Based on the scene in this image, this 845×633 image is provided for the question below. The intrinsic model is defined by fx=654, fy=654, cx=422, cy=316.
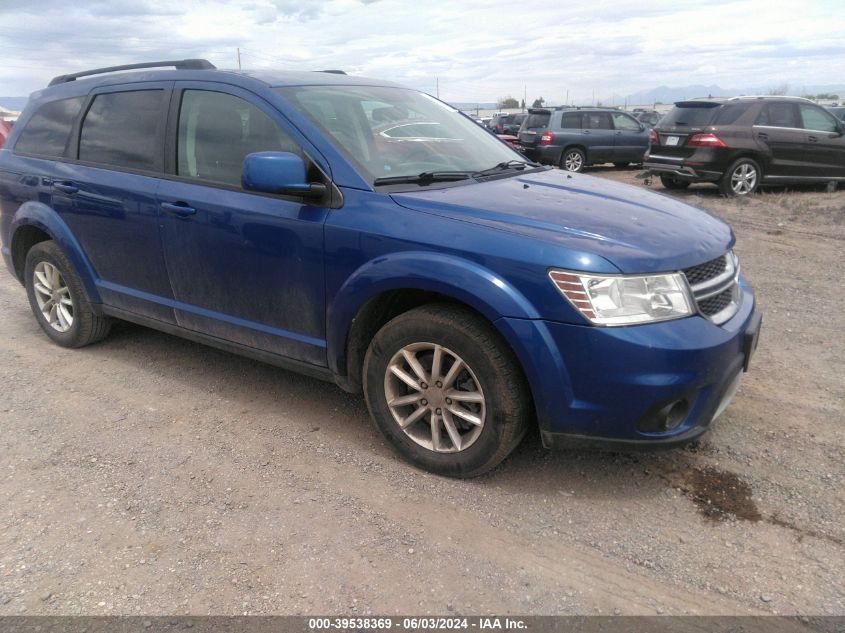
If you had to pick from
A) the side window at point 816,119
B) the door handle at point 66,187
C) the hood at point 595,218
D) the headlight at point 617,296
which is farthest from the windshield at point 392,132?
the side window at point 816,119

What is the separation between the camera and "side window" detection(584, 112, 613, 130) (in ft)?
54.1

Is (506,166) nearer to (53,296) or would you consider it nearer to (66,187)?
(66,187)

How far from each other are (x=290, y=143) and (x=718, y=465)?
259 centimetres

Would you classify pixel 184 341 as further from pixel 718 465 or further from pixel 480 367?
pixel 718 465

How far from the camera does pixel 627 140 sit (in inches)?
655

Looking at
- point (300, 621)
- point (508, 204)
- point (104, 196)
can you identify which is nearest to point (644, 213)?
point (508, 204)

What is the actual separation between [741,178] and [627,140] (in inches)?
242

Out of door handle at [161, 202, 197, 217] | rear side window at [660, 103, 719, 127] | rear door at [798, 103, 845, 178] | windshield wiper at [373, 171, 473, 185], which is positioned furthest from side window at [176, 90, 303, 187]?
rear door at [798, 103, 845, 178]

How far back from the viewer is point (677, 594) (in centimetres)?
231

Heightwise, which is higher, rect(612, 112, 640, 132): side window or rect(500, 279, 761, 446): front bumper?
rect(500, 279, 761, 446): front bumper

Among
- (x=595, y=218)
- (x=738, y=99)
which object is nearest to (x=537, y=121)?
(x=738, y=99)

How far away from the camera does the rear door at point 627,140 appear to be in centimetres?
1655

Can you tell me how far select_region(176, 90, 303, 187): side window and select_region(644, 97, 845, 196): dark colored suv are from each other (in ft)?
30.5

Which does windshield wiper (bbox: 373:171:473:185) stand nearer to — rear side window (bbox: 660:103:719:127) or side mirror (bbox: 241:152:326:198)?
side mirror (bbox: 241:152:326:198)
